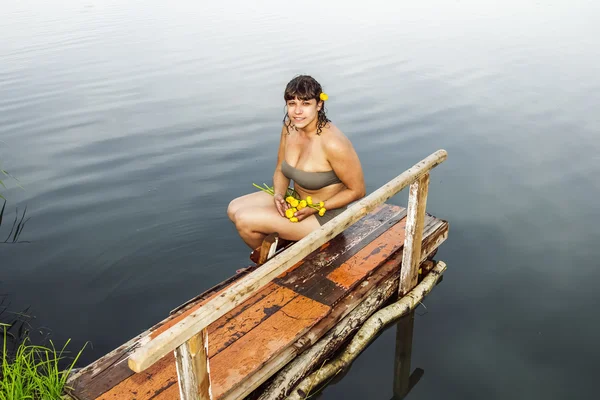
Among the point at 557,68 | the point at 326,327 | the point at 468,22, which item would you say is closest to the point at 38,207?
the point at 326,327

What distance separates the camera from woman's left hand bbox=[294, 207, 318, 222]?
4.91 metres

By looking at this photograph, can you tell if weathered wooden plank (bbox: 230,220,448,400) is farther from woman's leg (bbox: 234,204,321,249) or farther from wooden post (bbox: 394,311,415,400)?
woman's leg (bbox: 234,204,321,249)

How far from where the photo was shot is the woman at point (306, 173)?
4637 mm

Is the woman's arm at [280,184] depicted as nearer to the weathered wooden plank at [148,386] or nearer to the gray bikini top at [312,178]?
the gray bikini top at [312,178]

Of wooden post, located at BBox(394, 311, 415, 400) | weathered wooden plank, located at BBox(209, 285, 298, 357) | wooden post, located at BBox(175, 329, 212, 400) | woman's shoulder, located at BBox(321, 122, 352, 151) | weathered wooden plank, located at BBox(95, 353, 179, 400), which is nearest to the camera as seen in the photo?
wooden post, located at BBox(175, 329, 212, 400)

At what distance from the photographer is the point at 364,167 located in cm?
901

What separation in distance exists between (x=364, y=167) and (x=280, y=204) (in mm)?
4155

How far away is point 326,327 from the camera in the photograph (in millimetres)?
4184

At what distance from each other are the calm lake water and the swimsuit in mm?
1291

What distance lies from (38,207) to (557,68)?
40.4 ft

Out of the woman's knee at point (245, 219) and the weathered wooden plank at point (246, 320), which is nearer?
the weathered wooden plank at point (246, 320)

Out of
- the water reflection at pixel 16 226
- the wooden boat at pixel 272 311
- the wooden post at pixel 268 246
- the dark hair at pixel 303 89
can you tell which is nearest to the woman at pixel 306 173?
the dark hair at pixel 303 89

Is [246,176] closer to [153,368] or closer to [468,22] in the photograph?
[153,368]

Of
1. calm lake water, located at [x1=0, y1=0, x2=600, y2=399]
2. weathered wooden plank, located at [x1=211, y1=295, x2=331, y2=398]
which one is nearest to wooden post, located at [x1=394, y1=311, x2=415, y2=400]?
calm lake water, located at [x1=0, y1=0, x2=600, y2=399]
